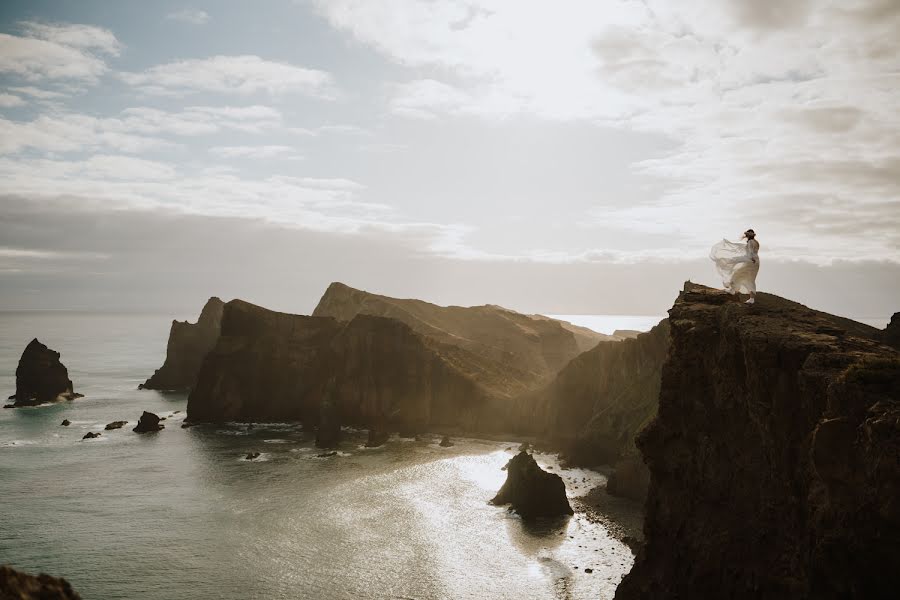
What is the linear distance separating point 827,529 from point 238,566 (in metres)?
50.8

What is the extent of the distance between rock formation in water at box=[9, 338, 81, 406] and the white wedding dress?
164 meters

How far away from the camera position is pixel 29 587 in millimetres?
13984

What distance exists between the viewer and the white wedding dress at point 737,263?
3294 centimetres

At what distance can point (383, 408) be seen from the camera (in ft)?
428

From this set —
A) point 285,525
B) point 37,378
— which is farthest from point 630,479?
point 37,378

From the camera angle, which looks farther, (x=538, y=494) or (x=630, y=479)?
(x=630, y=479)

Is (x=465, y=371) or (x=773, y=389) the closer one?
(x=773, y=389)

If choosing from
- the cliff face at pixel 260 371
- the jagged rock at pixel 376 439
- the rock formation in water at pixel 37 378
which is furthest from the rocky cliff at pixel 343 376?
the rock formation in water at pixel 37 378

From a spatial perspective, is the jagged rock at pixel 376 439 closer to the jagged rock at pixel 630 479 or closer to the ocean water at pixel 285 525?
the ocean water at pixel 285 525

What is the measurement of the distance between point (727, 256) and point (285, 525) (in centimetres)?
5549

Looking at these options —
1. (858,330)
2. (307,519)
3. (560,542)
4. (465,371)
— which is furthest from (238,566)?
(465,371)

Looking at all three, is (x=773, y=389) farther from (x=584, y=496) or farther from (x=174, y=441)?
(x=174, y=441)

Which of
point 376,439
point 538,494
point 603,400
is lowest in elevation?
point 376,439

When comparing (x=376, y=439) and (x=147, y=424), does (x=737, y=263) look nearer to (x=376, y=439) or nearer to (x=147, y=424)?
(x=376, y=439)
